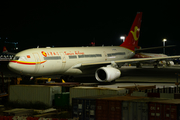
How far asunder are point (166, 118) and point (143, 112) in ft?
3.35

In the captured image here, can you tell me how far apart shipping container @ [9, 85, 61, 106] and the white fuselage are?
606cm

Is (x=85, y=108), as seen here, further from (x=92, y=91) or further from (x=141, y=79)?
(x=141, y=79)

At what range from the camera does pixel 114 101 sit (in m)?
12.8

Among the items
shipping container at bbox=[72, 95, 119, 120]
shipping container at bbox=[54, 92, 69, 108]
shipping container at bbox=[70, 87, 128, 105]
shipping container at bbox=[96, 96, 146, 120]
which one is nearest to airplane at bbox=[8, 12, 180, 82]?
shipping container at bbox=[54, 92, 69, 108]

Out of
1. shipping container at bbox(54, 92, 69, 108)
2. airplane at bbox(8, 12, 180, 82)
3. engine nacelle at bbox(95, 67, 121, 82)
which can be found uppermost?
airplane at bbox(8, 12, 180, 82)

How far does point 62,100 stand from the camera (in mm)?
18688

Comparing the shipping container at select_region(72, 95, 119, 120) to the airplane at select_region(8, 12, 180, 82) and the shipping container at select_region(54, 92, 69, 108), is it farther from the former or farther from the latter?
the airplane at select_region(8, 12, 180, 82)

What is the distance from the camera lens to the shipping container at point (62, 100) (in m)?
18.6

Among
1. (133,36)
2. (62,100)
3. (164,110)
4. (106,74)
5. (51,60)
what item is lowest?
(62,100)

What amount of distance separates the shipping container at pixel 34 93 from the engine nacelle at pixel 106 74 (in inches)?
379

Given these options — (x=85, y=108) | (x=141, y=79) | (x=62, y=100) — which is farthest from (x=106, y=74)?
(x=85, y=108)

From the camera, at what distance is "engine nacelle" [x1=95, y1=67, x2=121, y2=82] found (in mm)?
28594

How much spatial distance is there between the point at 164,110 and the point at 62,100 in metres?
8.54

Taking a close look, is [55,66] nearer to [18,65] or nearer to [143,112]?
[18,65]
